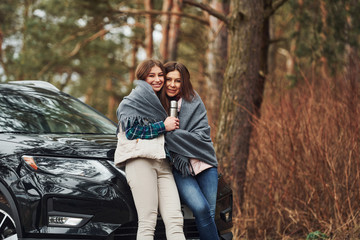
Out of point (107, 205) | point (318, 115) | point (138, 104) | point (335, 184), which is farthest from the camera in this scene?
point (318, 115)

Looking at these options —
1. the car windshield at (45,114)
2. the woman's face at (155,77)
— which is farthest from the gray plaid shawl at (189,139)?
the car windshield at (45,114)

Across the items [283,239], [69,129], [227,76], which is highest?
[227,76]

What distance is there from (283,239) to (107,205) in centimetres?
275

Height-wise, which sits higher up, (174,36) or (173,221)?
(174,36)

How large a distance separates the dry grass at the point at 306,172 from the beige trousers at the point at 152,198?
236 centimetres

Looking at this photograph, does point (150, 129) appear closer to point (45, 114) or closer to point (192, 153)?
point (192, 153)

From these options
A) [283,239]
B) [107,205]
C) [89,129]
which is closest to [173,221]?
[107,205]

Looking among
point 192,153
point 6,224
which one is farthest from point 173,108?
point 6,224

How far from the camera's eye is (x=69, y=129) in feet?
15.7

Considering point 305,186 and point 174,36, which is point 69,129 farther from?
point 174,36

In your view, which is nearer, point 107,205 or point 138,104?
point 107,205

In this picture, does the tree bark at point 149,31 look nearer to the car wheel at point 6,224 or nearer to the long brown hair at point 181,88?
the long brown hair at point 181,88

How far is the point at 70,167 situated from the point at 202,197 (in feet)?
3.20

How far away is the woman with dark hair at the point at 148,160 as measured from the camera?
143 inches
